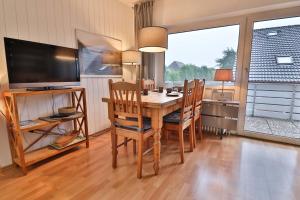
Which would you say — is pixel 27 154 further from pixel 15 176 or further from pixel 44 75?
pixel 44 75

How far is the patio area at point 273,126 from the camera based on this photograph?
2744mm

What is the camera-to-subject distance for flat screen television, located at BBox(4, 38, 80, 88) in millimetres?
1763

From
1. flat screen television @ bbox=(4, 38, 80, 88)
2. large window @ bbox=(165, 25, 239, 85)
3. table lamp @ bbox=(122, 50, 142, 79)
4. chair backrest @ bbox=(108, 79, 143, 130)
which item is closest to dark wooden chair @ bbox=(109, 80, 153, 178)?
chair backrest @ bbox=(108, 79, 143, 130)

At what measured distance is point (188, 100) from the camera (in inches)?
81.7

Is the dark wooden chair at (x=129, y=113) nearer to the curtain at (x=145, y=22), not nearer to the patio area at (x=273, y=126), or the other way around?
the curtain at (x=145, y=22)

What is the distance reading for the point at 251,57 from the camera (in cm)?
276

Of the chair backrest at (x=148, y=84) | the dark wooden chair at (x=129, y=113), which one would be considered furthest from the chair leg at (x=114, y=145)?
the chair backrest at (x=148, y=84)

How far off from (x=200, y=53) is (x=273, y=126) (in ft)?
6.05

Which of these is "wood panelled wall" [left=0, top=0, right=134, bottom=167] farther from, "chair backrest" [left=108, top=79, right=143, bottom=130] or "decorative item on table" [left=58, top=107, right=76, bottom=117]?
"chair backrest" [left=108, top=79, right=143, bottom=130]

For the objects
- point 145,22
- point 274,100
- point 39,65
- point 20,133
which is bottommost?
point 20,133

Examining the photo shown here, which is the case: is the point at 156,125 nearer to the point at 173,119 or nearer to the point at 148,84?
the point at 173,119

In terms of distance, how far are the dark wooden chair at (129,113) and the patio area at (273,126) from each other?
2182 millimetres

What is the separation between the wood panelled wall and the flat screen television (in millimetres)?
167

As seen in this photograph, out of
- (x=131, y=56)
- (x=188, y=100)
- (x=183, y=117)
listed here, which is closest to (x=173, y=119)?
(x=183, y=117)
